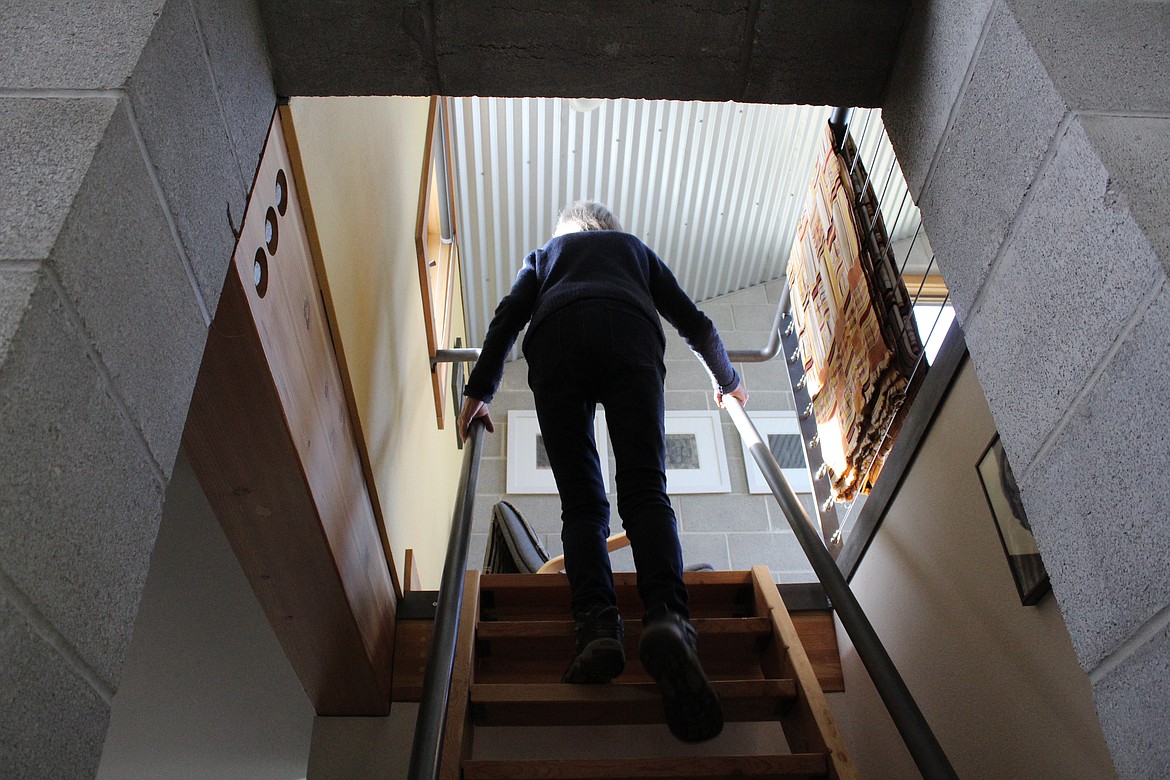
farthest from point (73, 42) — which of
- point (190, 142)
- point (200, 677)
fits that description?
point (200, 677)

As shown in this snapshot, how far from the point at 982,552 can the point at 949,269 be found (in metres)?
0.75

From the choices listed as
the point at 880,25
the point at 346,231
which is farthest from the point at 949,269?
the point at 346,231

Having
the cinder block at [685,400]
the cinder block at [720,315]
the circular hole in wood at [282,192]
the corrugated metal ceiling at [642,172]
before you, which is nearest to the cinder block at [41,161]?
the circular hole in wood at [282,192]

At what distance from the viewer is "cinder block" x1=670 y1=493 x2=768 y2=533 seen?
15.7 ft

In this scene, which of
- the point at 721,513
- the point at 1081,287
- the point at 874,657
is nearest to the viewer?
the point at 1081,287

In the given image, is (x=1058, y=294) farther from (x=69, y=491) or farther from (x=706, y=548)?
(x=706, y=548)

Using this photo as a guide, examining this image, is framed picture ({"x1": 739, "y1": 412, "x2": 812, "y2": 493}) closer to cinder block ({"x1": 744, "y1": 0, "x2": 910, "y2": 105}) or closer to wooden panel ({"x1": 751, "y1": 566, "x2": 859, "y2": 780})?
wooden panel ({"x1": 751, "y1": 566, "x2": 859, "y2": 780})

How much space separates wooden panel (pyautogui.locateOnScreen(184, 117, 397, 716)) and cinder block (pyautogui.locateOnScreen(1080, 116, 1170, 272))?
42.9 inches

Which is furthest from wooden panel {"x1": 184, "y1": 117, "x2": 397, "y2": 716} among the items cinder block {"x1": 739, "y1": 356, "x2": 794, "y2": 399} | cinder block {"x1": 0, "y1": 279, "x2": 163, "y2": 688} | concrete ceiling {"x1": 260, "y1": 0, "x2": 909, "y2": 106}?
cinder block {"x1": 739, "y1": 356, "x2": 794, "y2": 399}

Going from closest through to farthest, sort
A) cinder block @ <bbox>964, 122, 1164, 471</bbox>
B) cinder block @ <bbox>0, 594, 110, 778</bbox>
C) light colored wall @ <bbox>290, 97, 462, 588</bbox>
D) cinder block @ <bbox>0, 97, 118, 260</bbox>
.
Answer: cinder block @ <bbox>0, 594, 110, 778</bbox>
cinder block @ <bbox>0, 97, 118, 260</bbox>
cinder block @ <bbox>964, 122, 1164, 471</bbox>
light colored wall @ <bbox>290, 97, 462, 588</bbox>

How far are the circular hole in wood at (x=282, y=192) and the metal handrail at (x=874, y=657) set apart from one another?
1.15 metres

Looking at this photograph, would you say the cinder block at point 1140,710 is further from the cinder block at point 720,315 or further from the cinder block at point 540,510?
the cinder block at point 720,315

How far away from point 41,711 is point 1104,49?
4.02ft

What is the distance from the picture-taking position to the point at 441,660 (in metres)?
1.35
